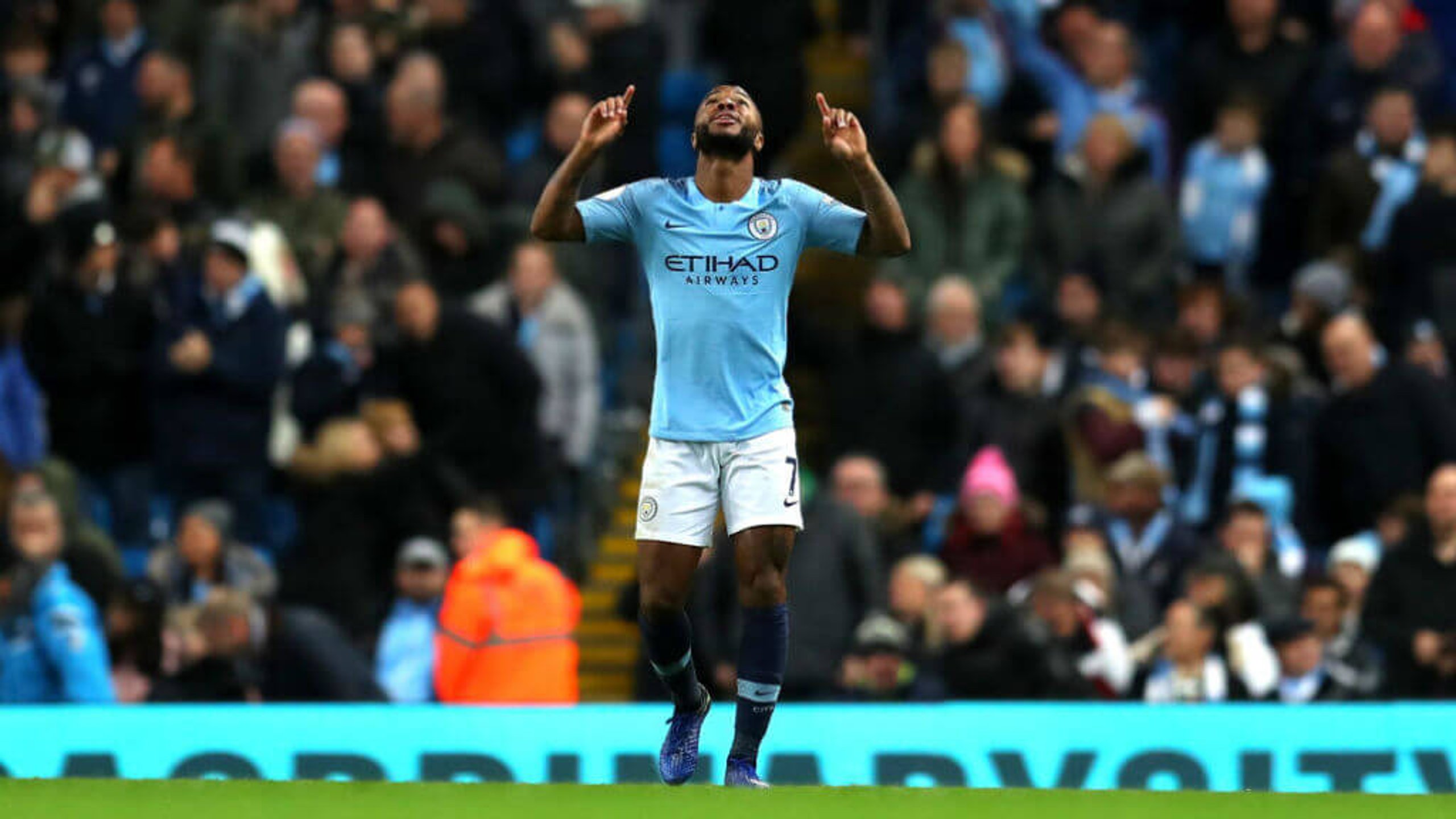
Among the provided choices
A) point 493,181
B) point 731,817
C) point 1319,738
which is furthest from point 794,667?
point 731,817

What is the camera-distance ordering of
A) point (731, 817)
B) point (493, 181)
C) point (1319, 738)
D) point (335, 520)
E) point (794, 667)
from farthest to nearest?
point (493, 181) < point (335, 520) < point (794, 667) < point (1319, 738) < point (731, 817)

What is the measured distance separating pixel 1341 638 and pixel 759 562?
472 cm

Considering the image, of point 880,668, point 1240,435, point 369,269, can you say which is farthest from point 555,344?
point 880,668

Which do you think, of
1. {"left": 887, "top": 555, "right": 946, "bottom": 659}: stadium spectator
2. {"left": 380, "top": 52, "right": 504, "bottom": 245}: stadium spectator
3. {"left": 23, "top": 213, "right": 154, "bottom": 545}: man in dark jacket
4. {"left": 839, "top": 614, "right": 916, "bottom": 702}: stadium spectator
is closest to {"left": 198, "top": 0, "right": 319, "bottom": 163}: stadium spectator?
{"left": 380, "top": 52, "right": 504, "bottom": 245}: stadium spectator

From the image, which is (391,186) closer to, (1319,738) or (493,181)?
(493,181)

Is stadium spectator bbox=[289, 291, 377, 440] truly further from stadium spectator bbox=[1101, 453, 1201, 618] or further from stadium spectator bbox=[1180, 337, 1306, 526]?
stadium spectator bbox=[1180, 337, 1306, 526]

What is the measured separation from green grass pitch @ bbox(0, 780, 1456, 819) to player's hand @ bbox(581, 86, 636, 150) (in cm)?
196

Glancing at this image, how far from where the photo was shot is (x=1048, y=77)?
59.9 feet

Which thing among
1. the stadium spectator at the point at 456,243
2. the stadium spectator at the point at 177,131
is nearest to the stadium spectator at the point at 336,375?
the stadium spectator at the point at 456,243

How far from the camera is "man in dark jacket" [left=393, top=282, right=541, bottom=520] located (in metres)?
15.9

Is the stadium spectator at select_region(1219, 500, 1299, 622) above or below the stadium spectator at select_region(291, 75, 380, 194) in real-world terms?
below

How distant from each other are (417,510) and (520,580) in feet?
6.57

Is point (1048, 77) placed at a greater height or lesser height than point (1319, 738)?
greater

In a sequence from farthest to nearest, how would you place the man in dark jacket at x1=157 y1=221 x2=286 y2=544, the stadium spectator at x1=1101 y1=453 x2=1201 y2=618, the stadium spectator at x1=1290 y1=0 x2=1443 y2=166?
the stadium spectator at x1=1290 y1=0 x2=1443 y2=166, the man in dark jacket at x1=157 y1=221 x2=286 y2=544, the stadium spectator at x1=1101 y1=453 x2=1201 y2=618
